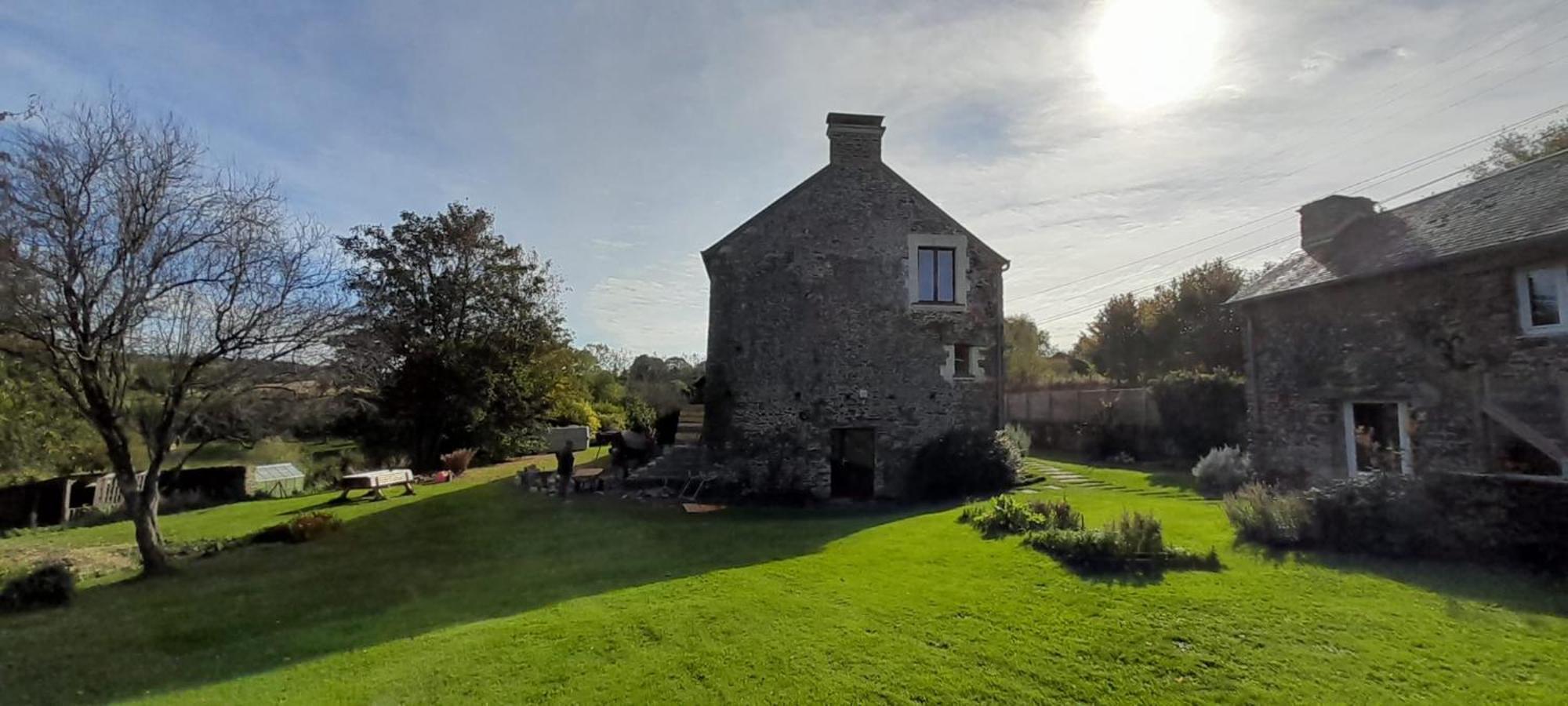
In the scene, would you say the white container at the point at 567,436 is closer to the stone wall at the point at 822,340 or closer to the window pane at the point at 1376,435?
the stone wall at the point at 822,340

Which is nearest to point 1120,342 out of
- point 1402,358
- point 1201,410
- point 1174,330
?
point 1174,330

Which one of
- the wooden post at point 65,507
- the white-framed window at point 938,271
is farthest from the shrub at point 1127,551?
the wooden post at point 65,507

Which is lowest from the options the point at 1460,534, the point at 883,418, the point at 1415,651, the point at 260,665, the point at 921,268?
the point at 260,665

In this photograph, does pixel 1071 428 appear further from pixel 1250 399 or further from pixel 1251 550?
pixel 1251 550

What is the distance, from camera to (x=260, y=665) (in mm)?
6422

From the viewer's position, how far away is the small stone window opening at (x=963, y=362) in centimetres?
1733

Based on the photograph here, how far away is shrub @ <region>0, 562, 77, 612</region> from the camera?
8.72 meters

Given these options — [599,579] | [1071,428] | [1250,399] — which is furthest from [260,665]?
[1071,428]

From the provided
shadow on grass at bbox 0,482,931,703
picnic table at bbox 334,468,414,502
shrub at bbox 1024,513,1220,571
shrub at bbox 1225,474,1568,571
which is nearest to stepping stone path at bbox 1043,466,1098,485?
shadow on grass at bbox 0,482,931,703

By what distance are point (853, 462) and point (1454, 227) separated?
12.5m

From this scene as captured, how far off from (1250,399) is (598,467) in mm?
16628

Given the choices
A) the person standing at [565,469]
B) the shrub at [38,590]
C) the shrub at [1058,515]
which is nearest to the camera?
the shrub at [38,590]

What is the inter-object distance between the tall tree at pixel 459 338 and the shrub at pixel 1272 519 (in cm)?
2317

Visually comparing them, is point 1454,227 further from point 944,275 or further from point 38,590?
point 38,590
